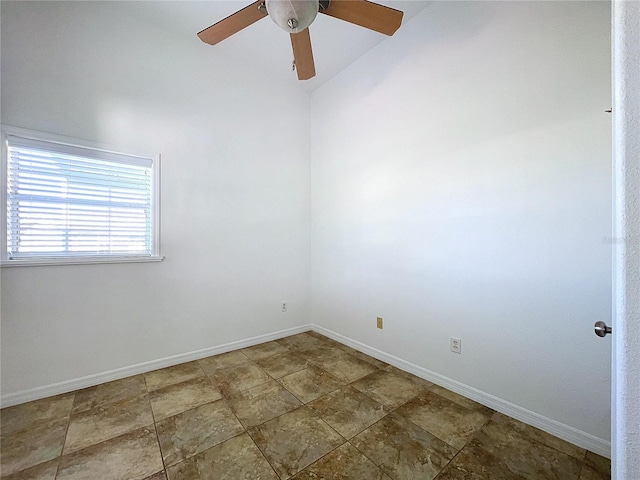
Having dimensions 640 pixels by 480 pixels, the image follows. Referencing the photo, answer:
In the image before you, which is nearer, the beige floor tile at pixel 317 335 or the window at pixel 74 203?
the window at pixel 74 203

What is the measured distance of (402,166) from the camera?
2.46 metres

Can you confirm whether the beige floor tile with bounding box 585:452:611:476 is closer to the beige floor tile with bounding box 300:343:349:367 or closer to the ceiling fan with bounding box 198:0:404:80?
the beige floor tile with bounding box 300:343:349:367

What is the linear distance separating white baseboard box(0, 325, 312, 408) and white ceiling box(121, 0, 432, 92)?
3.11 meters

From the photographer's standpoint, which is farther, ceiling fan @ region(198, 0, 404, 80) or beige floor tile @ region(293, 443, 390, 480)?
ceiling fan @ region(198, 0, 404, 80)

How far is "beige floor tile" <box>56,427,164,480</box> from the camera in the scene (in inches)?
53.1

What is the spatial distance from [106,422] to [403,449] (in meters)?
1.90

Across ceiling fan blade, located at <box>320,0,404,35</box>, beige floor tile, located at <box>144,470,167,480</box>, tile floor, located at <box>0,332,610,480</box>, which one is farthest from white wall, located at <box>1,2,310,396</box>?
ceiling fan blade, located at <box>320,0,404,35</box>

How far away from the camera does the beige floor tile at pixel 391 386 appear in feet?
6.52

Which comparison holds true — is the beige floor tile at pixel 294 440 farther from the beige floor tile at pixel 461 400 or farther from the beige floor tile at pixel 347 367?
the beige floor tile at pixel 461 400

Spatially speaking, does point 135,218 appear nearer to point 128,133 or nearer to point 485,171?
point 128,133

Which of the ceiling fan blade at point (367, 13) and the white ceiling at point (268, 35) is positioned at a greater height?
the white ceiling at point (268, 35)

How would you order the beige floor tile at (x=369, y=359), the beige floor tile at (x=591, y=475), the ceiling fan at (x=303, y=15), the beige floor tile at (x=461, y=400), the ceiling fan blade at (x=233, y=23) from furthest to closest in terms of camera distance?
the beige floor tile at (x=369, y=359)
the beige floor tile at (x=461, y=400)
the ceiling fan blade at (x=233, y=23)
the ceiling fan at (x=303, y=15)
the beige floor tile at (x=591, y=475)

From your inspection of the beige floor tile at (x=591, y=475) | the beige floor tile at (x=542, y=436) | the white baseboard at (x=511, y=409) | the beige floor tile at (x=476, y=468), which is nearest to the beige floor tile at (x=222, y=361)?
the white baseboard at (x=511, y=409)

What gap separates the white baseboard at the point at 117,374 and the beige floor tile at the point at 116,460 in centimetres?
82
